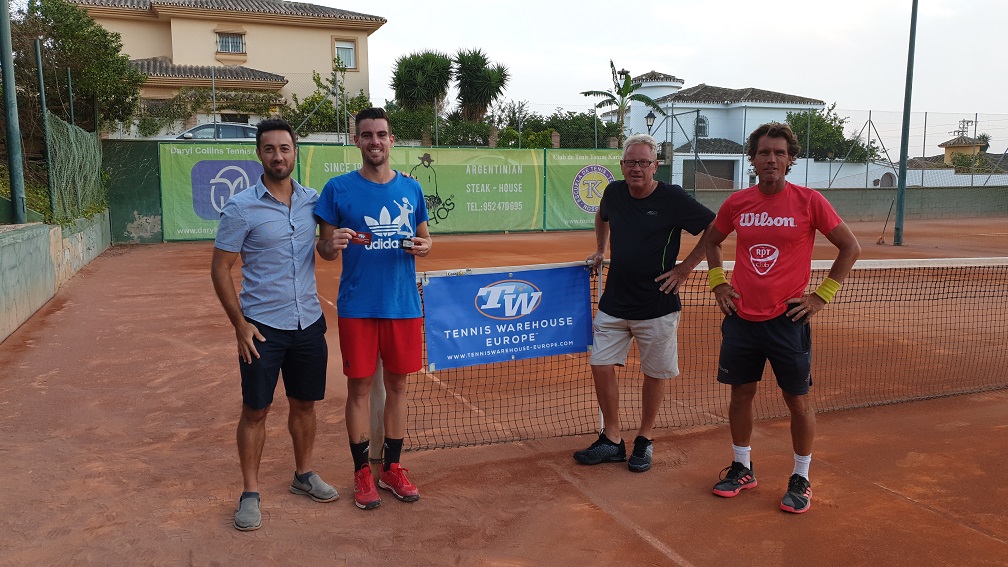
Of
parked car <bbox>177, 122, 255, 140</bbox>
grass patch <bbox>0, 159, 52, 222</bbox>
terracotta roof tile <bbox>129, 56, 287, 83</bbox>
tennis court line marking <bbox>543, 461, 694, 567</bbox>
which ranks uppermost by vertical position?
terracotta roof tile <bbox>129, 56, 287, 83</bbox>

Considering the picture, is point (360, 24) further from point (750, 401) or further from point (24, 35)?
point (750, 401)

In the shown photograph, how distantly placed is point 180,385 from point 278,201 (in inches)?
126

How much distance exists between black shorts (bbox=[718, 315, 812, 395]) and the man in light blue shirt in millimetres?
2175

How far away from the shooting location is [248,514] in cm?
356

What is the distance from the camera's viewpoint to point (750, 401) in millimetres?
4027

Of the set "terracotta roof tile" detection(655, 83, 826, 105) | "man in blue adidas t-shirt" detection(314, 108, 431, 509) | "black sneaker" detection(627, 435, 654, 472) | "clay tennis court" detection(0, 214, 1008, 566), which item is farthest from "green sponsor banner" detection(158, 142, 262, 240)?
"terracotta roof tile" detection(655, 83, 826, 105)

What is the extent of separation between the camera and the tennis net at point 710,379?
5.24 metres

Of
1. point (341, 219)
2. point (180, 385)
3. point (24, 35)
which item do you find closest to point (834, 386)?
point (341, 219)

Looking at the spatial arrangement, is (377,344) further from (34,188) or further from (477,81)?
Answer: (477,81)

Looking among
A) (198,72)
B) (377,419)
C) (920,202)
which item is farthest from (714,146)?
(377,419)

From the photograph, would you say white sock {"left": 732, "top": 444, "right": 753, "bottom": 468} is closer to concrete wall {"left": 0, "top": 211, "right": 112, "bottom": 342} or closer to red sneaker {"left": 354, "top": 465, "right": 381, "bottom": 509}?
red sneaker {"left": 354, "top": 465, "right": 381, "bottom": 509}

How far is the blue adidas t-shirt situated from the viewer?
371 cm

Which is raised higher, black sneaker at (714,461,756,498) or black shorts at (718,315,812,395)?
black shorts at (718,315,812,395)

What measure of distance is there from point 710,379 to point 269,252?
166 inches
